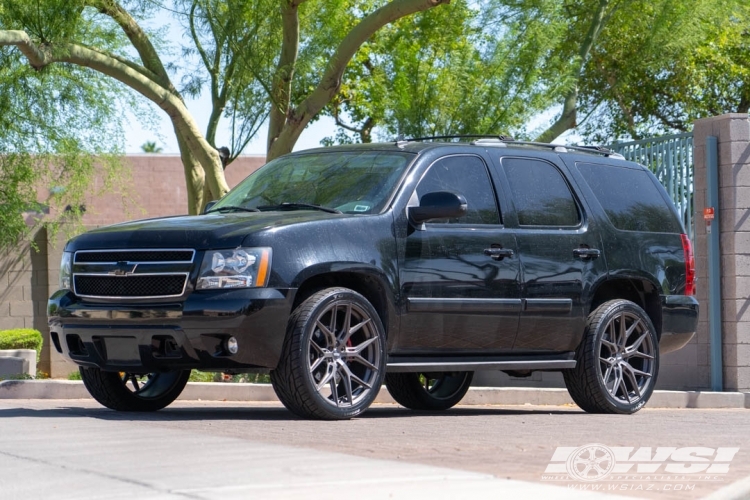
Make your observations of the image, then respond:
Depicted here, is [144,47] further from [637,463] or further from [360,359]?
[637,463]

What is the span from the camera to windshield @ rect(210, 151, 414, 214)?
28.1ft

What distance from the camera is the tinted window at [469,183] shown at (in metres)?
8.91

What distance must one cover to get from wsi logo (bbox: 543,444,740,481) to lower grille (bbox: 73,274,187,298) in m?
2.56

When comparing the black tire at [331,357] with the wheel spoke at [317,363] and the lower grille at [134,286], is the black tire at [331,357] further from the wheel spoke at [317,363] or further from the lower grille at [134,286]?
the lower grille at [134,286]

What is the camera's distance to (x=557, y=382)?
47.3 feet

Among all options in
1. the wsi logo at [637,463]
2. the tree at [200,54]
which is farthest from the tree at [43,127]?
the wsi logo at [637,463]

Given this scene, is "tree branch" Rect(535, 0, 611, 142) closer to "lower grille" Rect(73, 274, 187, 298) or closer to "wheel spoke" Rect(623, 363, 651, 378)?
"wheel spoke" Rect(623, 363, 651, 378)

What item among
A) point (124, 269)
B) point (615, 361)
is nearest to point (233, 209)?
point (124, 269)

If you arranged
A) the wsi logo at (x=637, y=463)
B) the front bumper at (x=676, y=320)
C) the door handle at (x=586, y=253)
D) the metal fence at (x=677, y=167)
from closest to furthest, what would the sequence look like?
1. the wsi logo at (x=637, y=463)
2. the door handle at (x=586, y=253)
3. the front bumper at (x=676, y=320)
4. the metal fence at (x=677, y=167)

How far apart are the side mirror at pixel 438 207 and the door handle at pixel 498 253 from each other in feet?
1.81

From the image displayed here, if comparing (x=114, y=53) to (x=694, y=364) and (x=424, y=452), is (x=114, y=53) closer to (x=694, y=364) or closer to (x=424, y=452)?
(x=694, y=364)

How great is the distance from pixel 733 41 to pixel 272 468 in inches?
1036

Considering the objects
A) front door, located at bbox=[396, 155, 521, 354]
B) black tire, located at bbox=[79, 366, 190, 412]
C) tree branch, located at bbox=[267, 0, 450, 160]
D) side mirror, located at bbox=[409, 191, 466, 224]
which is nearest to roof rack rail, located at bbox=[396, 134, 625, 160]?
front door, located at bbox=[396, 155, 521, 354]

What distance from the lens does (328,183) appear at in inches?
348
